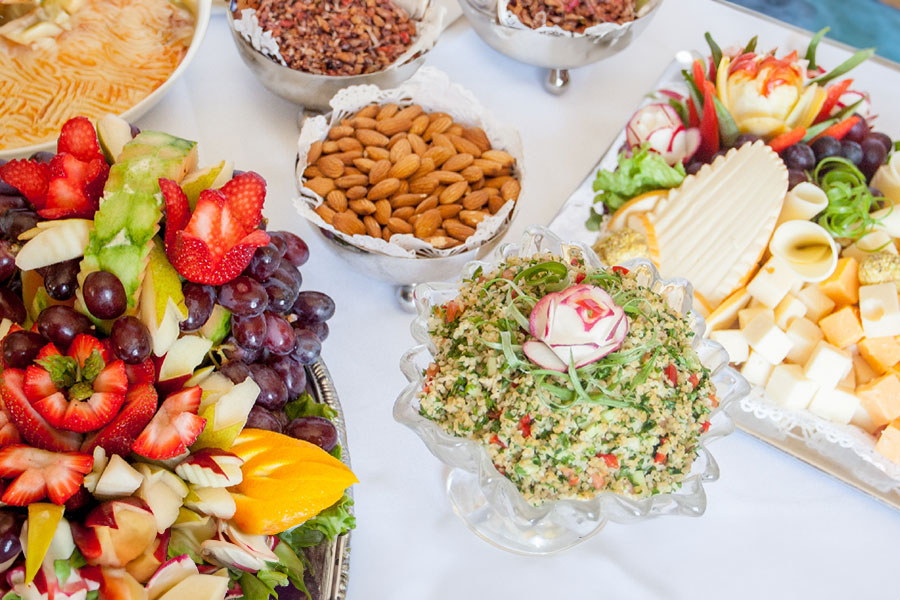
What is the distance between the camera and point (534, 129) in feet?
3.73

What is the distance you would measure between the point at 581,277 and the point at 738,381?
193 mm

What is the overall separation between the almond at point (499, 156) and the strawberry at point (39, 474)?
59 cm

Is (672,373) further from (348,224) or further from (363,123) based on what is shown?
(363,123)

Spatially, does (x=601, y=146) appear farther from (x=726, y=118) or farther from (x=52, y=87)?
(x=52, y=87)

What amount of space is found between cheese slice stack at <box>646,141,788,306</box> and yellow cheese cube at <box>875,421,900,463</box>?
0.22 m

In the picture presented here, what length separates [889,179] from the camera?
37.8 inches

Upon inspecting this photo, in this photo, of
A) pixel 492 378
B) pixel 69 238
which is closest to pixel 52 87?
A: pixel 69 238

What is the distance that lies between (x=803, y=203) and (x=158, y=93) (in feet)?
2.75

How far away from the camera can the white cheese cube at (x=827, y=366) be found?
0.81 m

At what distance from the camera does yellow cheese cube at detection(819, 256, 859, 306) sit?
0.87 meters

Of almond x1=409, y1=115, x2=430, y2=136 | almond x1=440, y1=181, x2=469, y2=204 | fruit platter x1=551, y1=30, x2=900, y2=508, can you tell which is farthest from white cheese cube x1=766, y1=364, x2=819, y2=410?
almond x1=409, y1=115, x2=430, y2=136

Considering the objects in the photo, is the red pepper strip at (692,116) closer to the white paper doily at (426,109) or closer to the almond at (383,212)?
the white paper doily at (426,109)

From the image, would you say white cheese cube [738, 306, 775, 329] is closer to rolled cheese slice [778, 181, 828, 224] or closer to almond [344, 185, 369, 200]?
rolled cheese slice [778, 181, 828, 224]

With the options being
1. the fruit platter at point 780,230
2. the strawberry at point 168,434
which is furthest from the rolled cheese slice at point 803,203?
the strawberry at point 168,434
